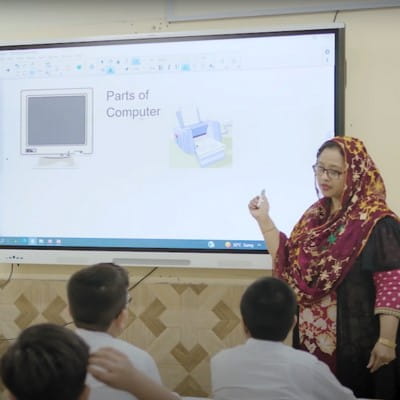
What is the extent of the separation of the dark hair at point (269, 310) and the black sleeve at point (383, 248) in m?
0.50

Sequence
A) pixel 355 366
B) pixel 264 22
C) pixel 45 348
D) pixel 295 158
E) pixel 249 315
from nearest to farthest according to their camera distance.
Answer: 1. pixel 45 348
2. pixel 249 315
3. pixel 355 366
4. pixel 295 158
5. pixel 264 22

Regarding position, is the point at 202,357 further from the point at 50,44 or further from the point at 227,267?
the point at 50,44

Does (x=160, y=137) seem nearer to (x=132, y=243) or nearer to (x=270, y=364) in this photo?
(x=132, y=243)

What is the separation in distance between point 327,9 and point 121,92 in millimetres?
1025

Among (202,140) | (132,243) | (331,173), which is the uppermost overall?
(202,140)

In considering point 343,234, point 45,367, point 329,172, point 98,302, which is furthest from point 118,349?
point 329,172

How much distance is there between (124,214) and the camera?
8.16 feet

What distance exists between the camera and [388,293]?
1771 millimetres

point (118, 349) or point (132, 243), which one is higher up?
point (132, 243)

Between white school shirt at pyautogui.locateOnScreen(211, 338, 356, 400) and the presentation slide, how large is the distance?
1.01 m

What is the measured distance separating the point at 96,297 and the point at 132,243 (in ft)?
3.29

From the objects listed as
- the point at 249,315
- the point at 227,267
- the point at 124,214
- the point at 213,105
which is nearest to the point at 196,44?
the point at 213,105

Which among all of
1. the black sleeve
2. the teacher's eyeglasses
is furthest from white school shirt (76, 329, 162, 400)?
the teacher's eyeglasses

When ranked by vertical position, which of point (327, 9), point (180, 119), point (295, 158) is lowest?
point (295, 158)
